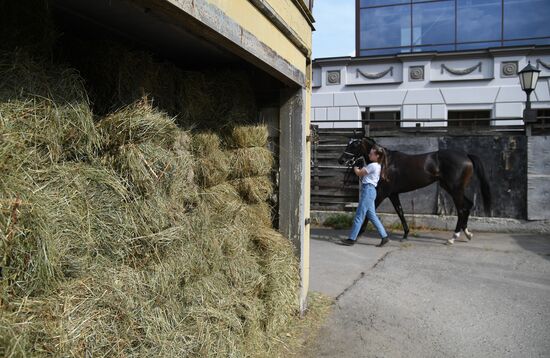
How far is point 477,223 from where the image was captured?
10320 mm

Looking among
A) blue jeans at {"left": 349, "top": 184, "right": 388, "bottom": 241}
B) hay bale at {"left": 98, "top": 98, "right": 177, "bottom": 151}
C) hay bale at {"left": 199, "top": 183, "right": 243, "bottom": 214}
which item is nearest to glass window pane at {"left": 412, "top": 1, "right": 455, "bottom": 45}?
blue jeans at {"left": 349, "top": 184, "right": 388, "bottom": 241}

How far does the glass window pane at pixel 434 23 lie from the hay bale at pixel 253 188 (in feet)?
45.9

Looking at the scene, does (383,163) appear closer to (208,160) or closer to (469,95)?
(208,160)

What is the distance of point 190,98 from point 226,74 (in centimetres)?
54

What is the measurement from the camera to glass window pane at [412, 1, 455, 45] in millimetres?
16469

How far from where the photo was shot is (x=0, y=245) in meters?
1.74

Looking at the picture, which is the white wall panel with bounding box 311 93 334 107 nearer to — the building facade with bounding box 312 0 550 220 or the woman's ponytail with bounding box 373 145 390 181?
the building facade with bounding box 312 0 550 220

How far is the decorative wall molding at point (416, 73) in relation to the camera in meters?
15.1

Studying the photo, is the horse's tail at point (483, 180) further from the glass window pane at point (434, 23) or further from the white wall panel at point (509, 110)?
the glass window pane at point (434, 23)

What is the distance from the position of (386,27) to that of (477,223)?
9.24 metres

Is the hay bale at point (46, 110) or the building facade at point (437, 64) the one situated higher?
the building facade at point (437, 64)

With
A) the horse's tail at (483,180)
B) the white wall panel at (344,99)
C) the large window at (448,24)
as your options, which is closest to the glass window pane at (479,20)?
the large window at (448,24)

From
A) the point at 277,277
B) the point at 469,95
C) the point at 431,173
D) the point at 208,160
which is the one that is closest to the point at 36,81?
the point at 208,160

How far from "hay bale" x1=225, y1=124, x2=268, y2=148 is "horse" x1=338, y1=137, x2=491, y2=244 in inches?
201
